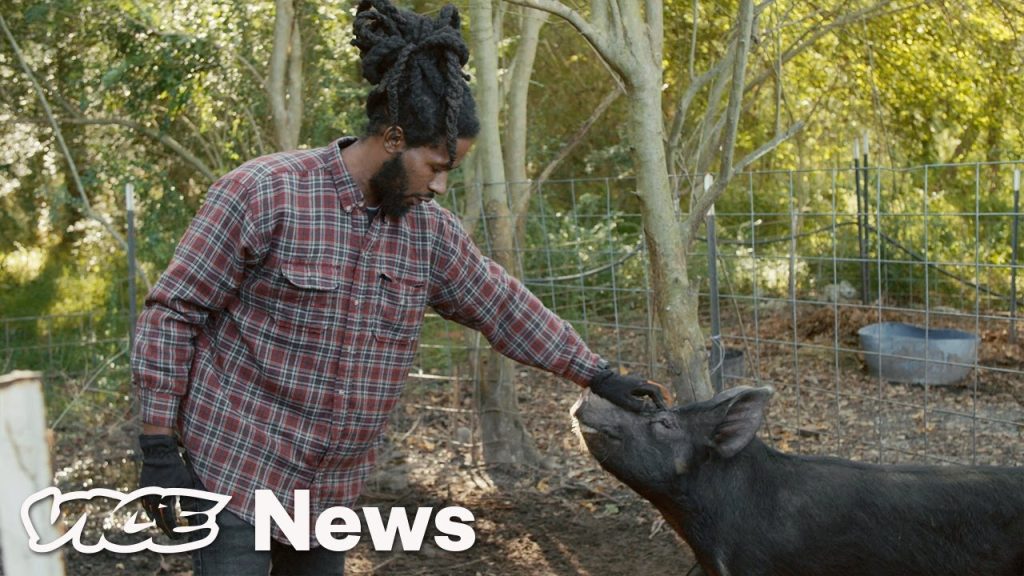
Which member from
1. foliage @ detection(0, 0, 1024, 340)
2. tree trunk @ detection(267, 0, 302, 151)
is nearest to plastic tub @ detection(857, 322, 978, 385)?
foliage @ detection(0, 0, 1024, 340)

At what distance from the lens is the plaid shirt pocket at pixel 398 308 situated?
134 inches

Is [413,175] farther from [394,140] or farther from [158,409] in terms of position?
[158,409]

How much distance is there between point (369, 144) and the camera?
11.1 feet

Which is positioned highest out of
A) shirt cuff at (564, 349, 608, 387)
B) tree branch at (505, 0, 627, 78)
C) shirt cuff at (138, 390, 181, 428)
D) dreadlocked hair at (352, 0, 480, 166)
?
tree branch at (505, 0, 627, 78)

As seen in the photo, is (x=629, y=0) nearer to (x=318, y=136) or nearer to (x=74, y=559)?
(x=74, y=559)

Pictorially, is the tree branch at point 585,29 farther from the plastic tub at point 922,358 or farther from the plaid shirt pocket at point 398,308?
the plastic tub at point 922,358

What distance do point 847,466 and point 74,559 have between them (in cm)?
360

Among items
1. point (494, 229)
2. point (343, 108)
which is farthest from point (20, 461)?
point (343, 108)

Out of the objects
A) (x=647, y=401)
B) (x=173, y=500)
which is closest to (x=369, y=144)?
(x=173, y=500)

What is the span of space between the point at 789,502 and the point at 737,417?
336 mm

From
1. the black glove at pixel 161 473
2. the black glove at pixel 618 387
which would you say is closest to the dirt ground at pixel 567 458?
the black glove at pixel 618 387

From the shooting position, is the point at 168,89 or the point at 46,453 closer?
the point at 46,453

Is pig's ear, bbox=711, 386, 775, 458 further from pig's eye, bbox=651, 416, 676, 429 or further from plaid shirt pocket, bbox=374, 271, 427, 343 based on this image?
plaid shirt pocket, bbox=374, 271, 427, 343

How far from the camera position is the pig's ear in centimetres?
407
